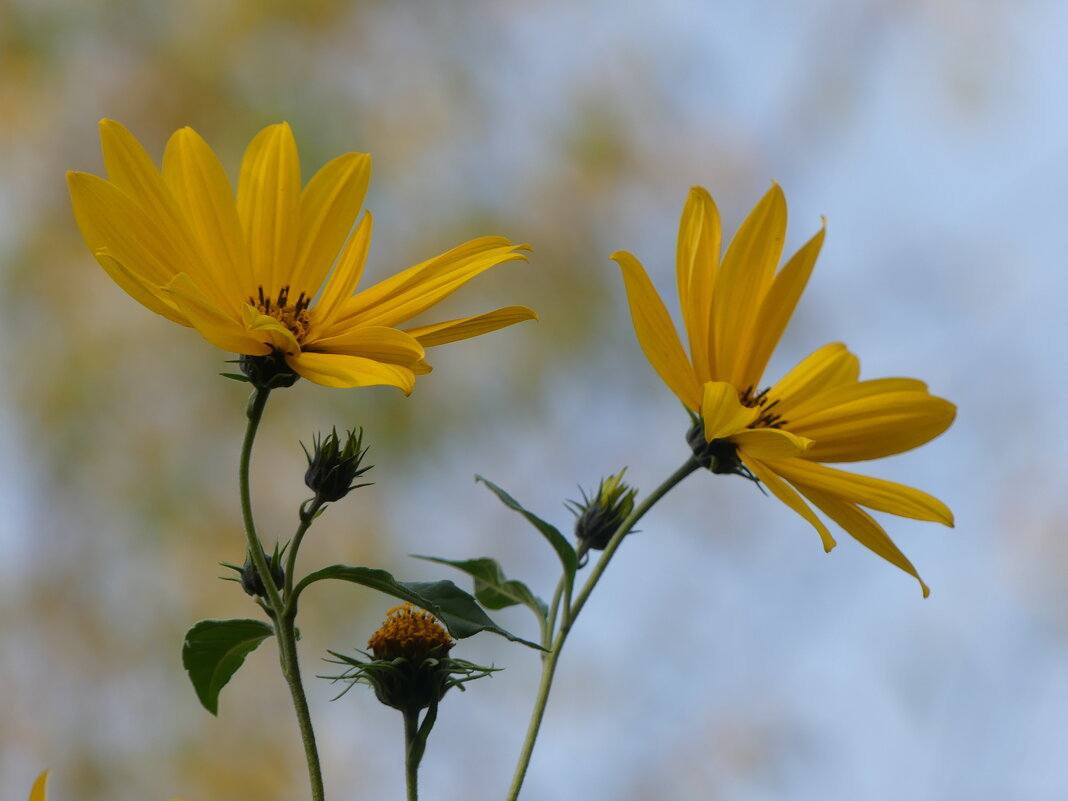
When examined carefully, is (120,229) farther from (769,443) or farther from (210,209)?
(769,443)

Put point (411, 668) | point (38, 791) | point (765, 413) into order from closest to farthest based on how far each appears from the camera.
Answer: point (38, 791) → point (411, 668) → point (765, 413)

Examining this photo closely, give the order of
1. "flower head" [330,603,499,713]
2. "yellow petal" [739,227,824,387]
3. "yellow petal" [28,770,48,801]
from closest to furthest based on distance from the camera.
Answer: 1. "yellow petal" [28,770,48,801]
2. "flower head" [330,603,499,713]
3. "yellow petal" [739,227,824,387]

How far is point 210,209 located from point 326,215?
54mm

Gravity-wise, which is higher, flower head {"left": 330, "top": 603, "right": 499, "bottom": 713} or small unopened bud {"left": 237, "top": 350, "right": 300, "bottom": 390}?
small unopened bud {"left": 237, "top": 350, "right": 300, "bottom": 390}

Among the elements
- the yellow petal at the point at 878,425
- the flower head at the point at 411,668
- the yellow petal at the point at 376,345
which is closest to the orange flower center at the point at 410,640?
the flower head at the point at 411,668

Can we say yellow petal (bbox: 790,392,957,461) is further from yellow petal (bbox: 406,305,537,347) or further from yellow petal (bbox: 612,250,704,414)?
yellow petal (bbox: 406,305,537,347)

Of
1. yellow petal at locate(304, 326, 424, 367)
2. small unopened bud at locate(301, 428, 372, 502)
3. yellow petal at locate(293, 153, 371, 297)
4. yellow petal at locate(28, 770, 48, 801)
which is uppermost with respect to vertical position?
yellow petal at locate(293, 153, 371, 297)

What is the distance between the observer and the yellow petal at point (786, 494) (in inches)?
20.4

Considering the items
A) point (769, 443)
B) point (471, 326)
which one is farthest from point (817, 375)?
point (471, 326)

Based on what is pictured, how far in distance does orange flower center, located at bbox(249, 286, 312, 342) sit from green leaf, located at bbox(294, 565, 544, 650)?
12 cm

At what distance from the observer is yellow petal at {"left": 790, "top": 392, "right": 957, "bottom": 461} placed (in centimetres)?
60

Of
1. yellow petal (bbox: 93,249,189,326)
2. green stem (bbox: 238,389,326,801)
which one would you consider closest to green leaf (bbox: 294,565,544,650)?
green stem (bbox: 238,389,326,801)

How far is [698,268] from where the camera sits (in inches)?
23.4

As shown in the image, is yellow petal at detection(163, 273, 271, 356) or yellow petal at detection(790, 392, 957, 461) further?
yellow petal at detection(790, 392, 957, 461)
